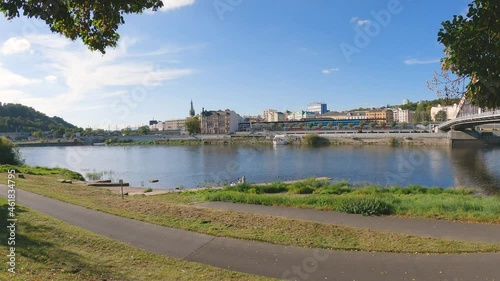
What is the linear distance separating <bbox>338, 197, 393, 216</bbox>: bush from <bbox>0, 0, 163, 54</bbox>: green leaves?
9086 mm

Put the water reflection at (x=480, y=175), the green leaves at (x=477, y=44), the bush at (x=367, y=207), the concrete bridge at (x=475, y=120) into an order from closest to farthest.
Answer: the green leaves at (x=477, y=44) < the bush at (x=367, y=207) < the water reflection at (x=480, y=175) < the concrete bridge at (x=475, y=120)

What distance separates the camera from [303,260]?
764 centimetres

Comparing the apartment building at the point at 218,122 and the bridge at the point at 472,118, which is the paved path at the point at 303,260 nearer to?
the bridge at the point at 472,118

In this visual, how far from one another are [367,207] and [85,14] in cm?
1026

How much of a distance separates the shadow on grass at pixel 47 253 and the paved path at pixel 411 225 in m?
6.99

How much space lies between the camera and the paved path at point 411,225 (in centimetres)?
941

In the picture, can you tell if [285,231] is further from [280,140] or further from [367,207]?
[280,140]

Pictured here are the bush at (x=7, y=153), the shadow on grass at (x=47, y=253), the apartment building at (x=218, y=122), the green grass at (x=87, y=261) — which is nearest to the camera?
the green grass at (x=87, y=261)

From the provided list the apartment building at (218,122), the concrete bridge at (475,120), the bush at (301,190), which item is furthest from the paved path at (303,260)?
the apartment building at (218,122)

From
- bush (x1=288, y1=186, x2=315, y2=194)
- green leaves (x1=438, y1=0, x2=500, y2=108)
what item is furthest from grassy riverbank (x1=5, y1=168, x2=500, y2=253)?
bush (x1=288, y1=186, x2=315, y2=194)

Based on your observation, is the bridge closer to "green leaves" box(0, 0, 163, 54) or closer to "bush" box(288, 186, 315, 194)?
"bush" box(288, 186, 315, 194)

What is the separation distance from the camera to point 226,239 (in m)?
9.01

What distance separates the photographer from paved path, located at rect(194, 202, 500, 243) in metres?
9.41

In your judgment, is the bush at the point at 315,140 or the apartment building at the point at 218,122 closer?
the bush at the point at 315,140
